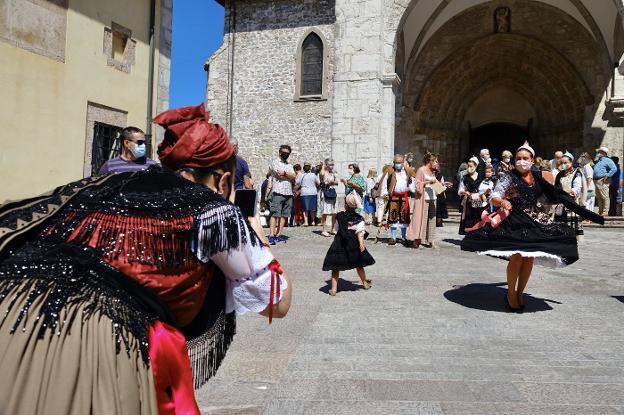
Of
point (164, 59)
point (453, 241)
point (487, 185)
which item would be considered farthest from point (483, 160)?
point (164, 59)

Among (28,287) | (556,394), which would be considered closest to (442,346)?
(556,394)

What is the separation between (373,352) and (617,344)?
202 cm

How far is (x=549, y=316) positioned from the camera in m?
5.38

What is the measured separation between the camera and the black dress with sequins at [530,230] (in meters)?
5.39

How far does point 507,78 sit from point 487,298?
17.7 meters

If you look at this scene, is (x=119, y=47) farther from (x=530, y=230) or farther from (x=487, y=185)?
(x=530, y=230)

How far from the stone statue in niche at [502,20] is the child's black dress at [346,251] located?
16.2 m

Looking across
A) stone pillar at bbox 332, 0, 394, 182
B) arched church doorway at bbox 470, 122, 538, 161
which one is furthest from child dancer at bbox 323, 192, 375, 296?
arched church doorway at bbox 470, 122, 538, 161

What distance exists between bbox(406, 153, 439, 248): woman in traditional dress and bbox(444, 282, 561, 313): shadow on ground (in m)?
3.53

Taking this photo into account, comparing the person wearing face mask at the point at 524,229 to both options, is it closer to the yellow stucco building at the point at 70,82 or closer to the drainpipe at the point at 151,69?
the yellow stucco building at the point at 70,82

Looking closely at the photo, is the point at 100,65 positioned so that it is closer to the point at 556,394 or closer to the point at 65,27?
the point at 65,27

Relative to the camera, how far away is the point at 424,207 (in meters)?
10.6

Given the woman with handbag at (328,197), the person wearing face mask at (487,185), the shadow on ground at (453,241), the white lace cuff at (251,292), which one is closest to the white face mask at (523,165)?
the person wearing face mask at (487,185)

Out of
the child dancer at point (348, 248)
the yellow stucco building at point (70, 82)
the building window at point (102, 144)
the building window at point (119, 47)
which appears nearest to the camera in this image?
the child dancer at point (348, 248)
